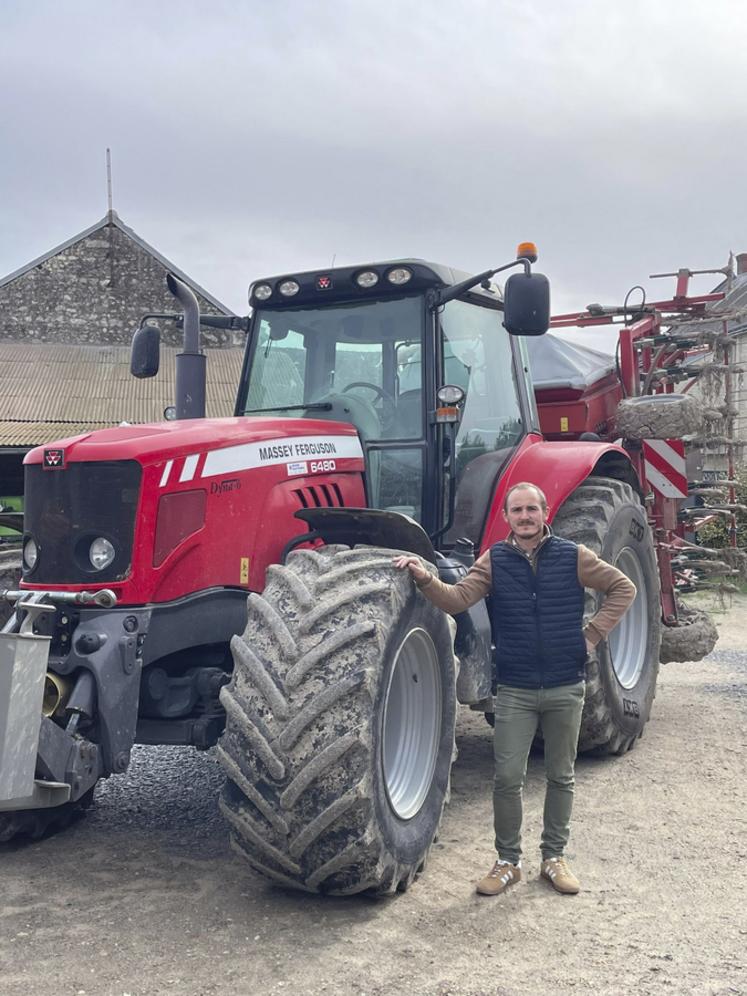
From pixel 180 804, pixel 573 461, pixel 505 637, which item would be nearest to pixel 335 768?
pixel 505 637

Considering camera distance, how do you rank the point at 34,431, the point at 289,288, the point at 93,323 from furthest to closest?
the point at 93,323 → the point at 34,431 → the point at 289,288

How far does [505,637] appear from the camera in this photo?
4176mm

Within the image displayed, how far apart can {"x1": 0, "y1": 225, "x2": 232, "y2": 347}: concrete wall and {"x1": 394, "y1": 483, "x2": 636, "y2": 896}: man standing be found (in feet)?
67.7

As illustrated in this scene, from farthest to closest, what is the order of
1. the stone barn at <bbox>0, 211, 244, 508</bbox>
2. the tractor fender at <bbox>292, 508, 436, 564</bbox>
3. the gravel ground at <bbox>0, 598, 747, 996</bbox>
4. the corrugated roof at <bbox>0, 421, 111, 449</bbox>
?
the stone barn at <bbox>0, 211, 244, 508</bbox> → the corrugated roof at <bbox>0, 421, 111, 449</bbox> → the tractor fender at <bbox>292, 508, 436, 564</bbox> → the gravel ground at <bbox>0, 598, 747, 996</bbox>

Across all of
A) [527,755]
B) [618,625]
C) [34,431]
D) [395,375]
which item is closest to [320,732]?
[527,755]

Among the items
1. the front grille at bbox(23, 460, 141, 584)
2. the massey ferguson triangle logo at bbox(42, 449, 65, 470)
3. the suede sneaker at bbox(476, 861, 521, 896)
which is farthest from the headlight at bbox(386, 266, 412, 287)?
the suede sneaker at bbox(476, 861, 521, 896)

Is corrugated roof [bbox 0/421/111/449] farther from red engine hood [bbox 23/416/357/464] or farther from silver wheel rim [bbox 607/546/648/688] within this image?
red engine hood [bbox 23/416/357/464]

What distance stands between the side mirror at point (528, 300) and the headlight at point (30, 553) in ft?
7.34

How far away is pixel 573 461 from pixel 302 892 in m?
2.79

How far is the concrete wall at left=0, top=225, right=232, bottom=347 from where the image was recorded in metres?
24.4

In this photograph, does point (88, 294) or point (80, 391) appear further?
point (88, 294)

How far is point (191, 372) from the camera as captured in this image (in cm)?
534

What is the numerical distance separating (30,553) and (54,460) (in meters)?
0.40

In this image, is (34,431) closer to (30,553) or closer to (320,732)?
(30,553)
